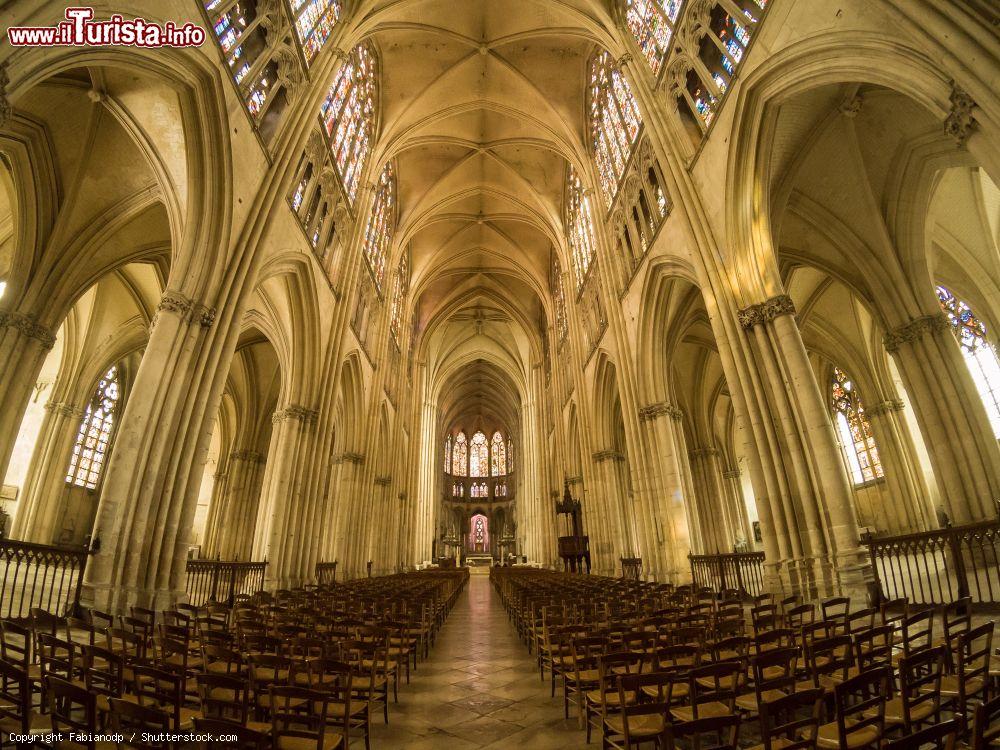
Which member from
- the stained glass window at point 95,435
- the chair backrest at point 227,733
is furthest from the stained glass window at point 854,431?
the stained glass window at point 95,435

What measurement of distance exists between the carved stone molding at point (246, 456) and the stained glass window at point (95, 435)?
5.28m

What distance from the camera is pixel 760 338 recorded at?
32.5 ft

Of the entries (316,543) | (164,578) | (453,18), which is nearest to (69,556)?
(164,578)

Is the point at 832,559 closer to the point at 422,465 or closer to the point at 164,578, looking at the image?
the point at 164,578

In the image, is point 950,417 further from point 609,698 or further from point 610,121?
point 610,121

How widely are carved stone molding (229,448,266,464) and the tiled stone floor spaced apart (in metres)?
19.5

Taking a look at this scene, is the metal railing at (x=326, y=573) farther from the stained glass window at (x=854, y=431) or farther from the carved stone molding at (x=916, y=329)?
the stained glass window at (x=854, y=431)

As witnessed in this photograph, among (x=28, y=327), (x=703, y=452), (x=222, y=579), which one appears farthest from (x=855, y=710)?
(x=703, y=452)

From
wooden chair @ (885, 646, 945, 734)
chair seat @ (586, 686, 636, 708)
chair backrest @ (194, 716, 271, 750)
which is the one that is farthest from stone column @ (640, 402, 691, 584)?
chair backrest @ (194, 716, 271, 750)

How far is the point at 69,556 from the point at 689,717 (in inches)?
358

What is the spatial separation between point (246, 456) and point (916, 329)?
25546 millimetres

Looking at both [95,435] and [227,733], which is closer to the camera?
[227,733]

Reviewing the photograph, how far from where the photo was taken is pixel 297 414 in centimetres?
1493

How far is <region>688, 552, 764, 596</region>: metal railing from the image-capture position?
37.5 feet
